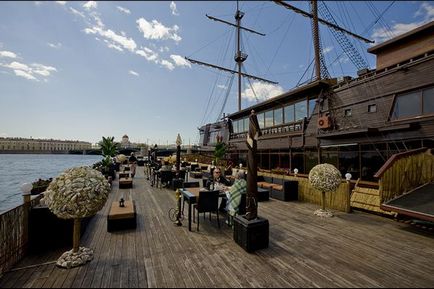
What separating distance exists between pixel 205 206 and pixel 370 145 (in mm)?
10146

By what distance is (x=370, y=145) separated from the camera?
37.8 feet

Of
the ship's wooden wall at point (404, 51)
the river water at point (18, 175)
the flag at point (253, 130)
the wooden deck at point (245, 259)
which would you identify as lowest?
the river water at point (18, 175)

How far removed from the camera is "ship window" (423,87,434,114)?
29.6 feet

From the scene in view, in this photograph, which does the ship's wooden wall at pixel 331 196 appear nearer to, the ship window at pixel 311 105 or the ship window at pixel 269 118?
the ship window at pixel 311 105

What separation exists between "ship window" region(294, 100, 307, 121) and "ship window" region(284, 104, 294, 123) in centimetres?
48

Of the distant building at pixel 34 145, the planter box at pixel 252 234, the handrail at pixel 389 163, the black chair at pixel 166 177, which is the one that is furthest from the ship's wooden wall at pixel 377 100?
the distant building at pixel 34 145

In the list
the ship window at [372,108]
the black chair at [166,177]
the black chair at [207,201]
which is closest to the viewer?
the black chair at [207,201]

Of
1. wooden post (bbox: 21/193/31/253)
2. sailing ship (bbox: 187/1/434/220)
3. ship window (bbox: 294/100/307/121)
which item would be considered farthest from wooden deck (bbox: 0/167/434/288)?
ship window (bbox: 294/100/307/121)

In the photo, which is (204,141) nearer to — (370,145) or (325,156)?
(325,156)

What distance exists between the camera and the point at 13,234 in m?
4.21

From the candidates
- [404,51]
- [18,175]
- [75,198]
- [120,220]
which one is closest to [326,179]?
[120,220]

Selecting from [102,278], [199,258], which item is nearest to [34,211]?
[102,278]

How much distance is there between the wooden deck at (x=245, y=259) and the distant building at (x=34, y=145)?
157 meters

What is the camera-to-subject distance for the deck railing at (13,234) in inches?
154
